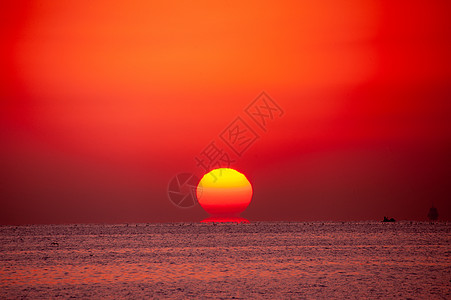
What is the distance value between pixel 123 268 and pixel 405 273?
26994mm

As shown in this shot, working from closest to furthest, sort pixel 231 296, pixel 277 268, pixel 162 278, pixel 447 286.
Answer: pixel 231 296 → pixel 447 286 → pixel 162 278 → pixel 277 268

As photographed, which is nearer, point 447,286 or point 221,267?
point 447,286

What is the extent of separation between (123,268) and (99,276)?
9.76 meters

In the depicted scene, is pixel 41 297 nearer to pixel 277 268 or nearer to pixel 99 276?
pixel 99 276

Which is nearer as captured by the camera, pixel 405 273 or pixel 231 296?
pixel 231 296

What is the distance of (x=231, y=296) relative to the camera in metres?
39.1

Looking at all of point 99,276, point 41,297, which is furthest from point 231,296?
point 99,276

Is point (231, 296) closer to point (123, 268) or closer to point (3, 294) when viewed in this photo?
point (3, 294)

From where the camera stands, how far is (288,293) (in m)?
40.9

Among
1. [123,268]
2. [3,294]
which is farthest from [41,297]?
[123,268]

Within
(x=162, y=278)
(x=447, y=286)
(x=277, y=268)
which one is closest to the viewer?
(x=447, y=286)

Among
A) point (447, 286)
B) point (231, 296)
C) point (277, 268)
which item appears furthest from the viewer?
point (277, 268)

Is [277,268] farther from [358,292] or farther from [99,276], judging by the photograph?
[358,292]

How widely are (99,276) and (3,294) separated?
14.7 metres
